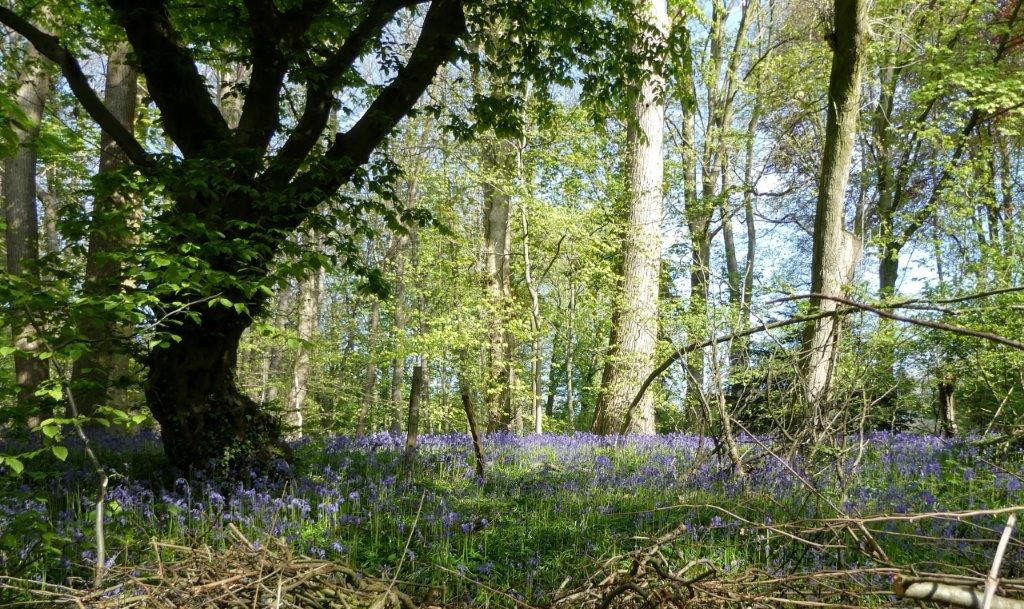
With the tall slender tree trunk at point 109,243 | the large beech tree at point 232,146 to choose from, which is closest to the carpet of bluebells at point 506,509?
the large beech tree at point 232,146

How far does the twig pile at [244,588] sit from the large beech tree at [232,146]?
268 centimetres

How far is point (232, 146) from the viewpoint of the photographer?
16.3 feet

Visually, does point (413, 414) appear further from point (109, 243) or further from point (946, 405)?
point (946, 405)

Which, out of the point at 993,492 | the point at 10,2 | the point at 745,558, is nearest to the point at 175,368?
the point at 745,558

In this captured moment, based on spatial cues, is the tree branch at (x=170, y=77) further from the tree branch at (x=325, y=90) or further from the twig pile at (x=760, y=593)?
the twig pile at (x=760, y=593)

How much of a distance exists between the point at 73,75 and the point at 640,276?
840 centimetres

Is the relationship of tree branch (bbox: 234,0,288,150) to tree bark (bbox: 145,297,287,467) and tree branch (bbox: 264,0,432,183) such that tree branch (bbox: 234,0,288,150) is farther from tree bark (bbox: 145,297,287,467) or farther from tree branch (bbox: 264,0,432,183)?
tree bark (bbox: 145,297,287,467)

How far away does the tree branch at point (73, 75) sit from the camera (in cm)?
495

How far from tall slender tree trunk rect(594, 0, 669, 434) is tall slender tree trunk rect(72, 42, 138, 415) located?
23.3 feet

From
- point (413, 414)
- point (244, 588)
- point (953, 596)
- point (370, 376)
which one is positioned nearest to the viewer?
point (953, 596)

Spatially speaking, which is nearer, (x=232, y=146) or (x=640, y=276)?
(x=232, y=146)

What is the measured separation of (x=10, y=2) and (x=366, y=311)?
16.4 metres

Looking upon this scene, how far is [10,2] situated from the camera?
11.0 metres

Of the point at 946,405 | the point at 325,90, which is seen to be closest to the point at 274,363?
the point at 325,90
